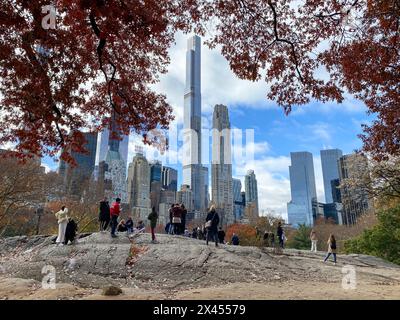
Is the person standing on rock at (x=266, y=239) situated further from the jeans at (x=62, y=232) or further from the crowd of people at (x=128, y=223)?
the jeans at (x=62, y=232)

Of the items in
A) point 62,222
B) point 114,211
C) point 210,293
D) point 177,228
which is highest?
point 114,211

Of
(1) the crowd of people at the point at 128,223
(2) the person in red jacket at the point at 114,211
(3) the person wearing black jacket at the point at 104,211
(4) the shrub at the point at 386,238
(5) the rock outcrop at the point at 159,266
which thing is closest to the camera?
(5) the rock outcrop at the point at 159,266

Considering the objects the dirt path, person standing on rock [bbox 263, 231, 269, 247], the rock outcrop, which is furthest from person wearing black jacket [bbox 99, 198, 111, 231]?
person standing on rock [bbox 263, 231, 269, 247]

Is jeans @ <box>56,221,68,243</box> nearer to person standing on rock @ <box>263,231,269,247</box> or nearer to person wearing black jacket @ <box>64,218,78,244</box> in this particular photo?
person wearing black jacket @ <box>64,218,78,244</box>

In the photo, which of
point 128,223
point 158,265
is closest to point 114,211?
point 128,223

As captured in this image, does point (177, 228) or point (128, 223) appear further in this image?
point (128, 223)

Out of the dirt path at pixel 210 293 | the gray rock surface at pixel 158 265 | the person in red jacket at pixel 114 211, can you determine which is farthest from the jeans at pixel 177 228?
the dirt path at pixel 210 293

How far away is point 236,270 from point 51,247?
27.8 feet

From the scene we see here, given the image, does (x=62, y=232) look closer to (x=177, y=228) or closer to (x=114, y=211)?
(x=114, y=211)

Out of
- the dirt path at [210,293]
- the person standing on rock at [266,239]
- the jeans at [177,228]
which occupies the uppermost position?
the jeans at [177,228]

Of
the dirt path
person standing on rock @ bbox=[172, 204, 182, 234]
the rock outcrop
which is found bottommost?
the dirt path
